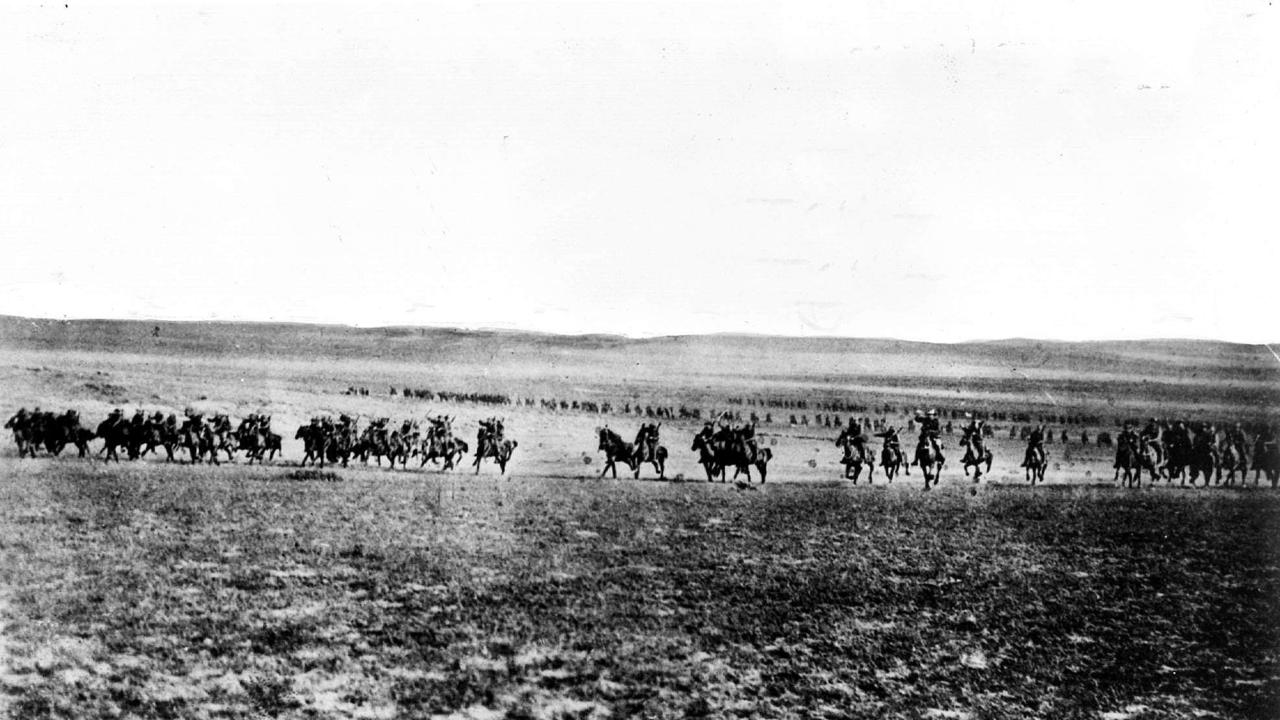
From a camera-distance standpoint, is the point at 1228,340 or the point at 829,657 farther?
the point at 1228,340

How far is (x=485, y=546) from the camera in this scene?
10.7m

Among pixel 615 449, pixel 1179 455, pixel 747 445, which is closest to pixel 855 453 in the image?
pixel 747 445

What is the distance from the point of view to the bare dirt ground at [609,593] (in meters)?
7.61

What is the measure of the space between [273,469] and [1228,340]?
18.4m

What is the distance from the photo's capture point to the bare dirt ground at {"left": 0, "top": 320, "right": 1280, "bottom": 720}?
7613mm

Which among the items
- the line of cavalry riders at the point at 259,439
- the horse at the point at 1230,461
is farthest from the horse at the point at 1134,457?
the line of cavalry riders at the point at 259,439

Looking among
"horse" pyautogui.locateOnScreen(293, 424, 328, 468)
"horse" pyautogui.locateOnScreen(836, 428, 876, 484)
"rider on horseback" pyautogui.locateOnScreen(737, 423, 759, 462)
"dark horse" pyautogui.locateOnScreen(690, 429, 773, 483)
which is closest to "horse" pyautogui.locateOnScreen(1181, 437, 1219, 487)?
"horse" pyautogui.locateOnScreen(836, 428, 876, 484)

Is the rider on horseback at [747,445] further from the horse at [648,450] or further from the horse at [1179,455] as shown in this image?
the horse at [1179,455]

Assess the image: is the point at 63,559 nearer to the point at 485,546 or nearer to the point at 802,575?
the point at 485,546

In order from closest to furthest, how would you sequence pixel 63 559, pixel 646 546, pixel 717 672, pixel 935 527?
pixel 717 672
pixel 63 559
pixel 646 546
pixel 935 527

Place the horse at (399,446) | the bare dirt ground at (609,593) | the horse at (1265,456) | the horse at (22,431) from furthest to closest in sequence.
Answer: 1. the horse at (399,446)
2. the horse at (1265,456)
3. the horse at (22,431)
4. the bare dirt ground at (609,593)

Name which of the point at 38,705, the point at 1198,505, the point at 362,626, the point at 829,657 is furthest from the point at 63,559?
the point at 1198,505

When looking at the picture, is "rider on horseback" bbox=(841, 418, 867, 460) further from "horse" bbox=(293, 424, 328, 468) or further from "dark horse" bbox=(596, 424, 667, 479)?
"horse" bbox=(293, 424, 328, 468)

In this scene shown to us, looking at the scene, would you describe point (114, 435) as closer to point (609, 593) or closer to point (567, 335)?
point (567, 335)
